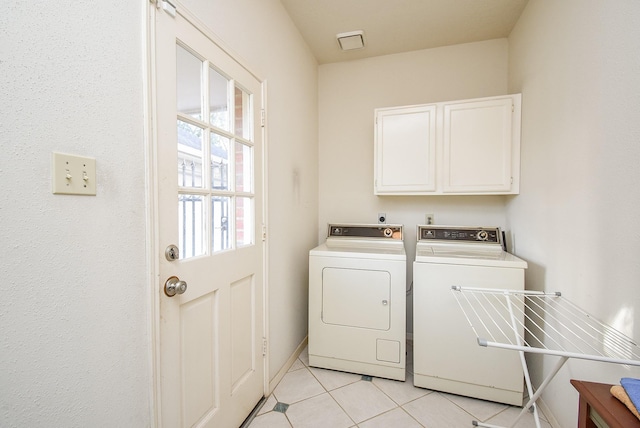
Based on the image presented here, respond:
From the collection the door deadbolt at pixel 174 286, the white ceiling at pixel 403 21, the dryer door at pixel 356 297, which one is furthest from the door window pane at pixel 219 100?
the dryer door at pixel 356 297

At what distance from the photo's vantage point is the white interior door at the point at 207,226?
1109 mm

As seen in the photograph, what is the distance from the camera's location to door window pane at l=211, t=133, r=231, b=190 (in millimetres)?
1407

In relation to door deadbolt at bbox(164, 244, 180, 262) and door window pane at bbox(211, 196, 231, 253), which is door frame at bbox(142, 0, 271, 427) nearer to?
door deadbolt at bbox(164, 244, 180, 262)

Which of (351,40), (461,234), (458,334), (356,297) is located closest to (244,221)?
(356,297)

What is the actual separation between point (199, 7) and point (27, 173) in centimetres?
103

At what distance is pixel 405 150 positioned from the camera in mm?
2320

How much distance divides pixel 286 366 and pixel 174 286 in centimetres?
141

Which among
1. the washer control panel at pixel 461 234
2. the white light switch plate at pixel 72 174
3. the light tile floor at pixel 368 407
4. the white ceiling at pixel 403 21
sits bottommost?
the light tile floor at pixel 368 407

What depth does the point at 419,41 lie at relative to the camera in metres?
2.51

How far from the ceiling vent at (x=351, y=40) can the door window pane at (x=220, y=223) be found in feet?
6.04

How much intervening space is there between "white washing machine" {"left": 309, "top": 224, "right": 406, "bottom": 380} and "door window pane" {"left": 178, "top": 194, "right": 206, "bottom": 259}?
1.02 meters

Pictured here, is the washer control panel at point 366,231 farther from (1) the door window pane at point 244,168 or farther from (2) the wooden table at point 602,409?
(2) the wooden table at point 602,409

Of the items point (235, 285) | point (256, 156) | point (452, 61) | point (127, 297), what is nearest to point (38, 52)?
point (127, 297)

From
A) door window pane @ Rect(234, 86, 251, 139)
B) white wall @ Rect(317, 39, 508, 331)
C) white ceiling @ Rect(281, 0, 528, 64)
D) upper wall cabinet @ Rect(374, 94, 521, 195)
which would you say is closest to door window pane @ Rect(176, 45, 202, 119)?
door window pane @ Rect(234, 86, 251, 139)
